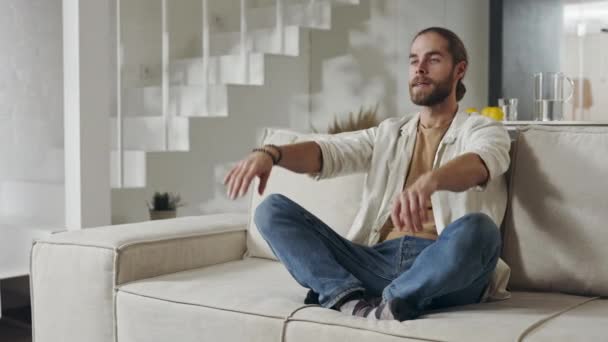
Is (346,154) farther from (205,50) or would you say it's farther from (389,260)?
(205,50)

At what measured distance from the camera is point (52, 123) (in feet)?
13.5

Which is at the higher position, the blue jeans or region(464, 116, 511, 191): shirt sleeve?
region(464, 116, 511, 191): shirt sleeve

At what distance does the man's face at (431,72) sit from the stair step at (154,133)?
2792 mm

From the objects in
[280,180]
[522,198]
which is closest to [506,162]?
[522,198]

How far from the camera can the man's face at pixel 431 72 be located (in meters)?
2.27

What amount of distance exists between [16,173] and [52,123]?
31 cm

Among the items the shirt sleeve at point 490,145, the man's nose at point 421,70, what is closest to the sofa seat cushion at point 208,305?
the shirt sleeve at point 490,145

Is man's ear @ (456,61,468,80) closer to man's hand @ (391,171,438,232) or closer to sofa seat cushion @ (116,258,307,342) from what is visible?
man's hand @ (391,171,438,232)

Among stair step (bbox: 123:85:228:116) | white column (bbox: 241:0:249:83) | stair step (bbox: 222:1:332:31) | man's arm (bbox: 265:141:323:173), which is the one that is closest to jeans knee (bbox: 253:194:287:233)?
man's arm (bbox: 265:141:323:173)

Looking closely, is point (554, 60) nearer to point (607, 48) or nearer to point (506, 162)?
point (607, 48)

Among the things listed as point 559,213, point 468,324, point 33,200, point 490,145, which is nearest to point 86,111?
point 33,200

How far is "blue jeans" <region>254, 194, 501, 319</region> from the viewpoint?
1799mm

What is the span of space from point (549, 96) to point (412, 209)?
3009mm

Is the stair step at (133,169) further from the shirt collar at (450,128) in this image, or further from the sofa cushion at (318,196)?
the shirt collar at (450,128)
